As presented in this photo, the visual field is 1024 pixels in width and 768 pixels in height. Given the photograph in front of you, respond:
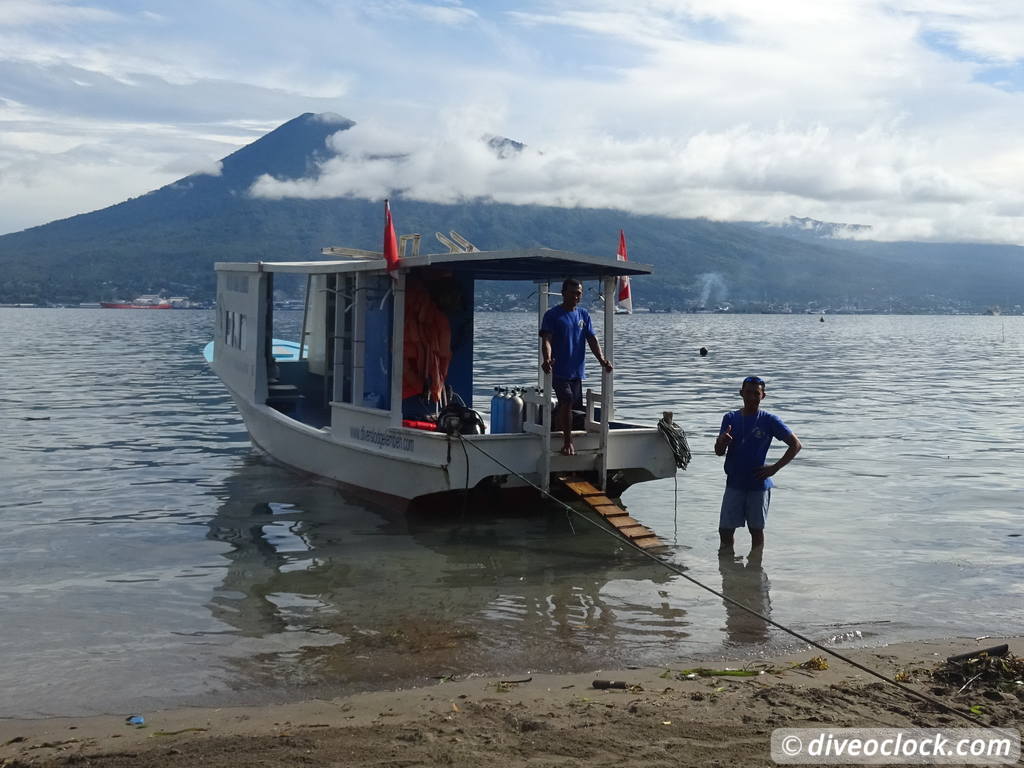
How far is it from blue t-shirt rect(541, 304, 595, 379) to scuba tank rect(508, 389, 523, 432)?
0.50 metres

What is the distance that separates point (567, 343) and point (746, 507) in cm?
241

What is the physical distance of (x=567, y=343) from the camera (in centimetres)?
1071

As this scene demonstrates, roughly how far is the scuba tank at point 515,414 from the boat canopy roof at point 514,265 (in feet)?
4.48

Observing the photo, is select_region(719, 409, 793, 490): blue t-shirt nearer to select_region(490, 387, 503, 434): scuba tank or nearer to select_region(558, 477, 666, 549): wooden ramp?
select_region(558, 477, 666, 549): wooden ramp

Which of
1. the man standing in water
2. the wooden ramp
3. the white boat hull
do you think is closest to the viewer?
the man standing in water

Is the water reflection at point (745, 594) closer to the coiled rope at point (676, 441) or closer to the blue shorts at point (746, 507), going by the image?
the blue shorts at point (746, 507)

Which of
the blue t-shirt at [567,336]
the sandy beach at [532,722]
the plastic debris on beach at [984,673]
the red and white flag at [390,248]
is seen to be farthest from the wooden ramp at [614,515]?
the plastic debris on beach at [984,673]

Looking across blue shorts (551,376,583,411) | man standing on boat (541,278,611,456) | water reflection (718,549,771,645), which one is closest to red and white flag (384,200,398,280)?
man standing on boat (541,278,611,456)

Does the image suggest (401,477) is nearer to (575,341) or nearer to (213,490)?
(575,341)

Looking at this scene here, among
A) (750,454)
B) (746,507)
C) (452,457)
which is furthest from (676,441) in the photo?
(452,457)

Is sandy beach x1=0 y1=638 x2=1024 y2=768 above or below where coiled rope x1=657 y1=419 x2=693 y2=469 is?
below

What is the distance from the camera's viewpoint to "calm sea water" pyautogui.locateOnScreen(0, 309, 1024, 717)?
712 centimetres

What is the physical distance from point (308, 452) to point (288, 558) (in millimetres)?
3194

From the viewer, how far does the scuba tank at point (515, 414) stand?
11.0 metres
